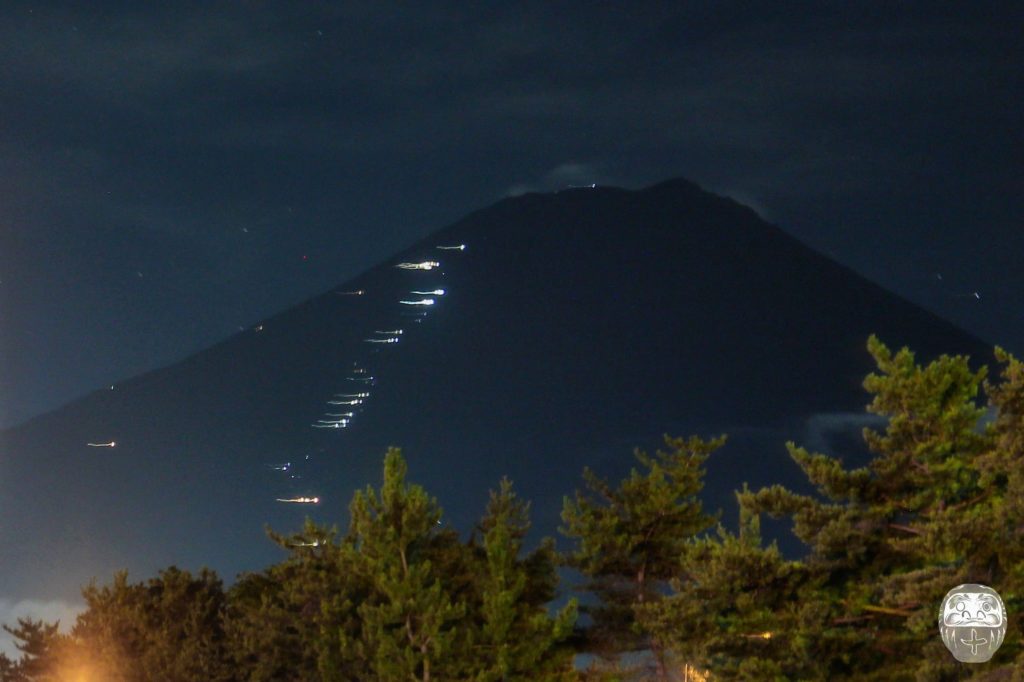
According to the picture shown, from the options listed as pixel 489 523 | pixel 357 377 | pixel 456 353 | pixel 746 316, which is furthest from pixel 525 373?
pixel 489 523

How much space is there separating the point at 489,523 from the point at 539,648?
2600mm

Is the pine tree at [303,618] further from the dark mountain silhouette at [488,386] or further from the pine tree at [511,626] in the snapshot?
the dark mountain silhouette at [488,386]

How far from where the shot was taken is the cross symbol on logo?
32.3 ft

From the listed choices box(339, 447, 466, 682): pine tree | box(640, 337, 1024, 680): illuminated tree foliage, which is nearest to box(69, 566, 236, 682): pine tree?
box(339, 447, 466, 682): pine tree

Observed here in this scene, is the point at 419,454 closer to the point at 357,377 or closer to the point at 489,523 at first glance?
the point at 357,377

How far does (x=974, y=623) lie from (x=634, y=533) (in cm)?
951

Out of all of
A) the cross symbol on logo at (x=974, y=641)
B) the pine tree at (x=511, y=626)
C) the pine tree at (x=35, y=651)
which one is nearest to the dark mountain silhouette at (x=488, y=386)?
the pine tree at (x=35, y=651)

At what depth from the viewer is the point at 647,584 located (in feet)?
62.8

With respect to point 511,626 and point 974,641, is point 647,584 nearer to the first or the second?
point 511,626

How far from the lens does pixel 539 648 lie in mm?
17609

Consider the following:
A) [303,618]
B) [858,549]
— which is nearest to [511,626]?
[303,618]

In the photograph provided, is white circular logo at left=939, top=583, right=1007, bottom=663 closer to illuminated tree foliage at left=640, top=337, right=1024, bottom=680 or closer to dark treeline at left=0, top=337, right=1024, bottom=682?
dark treeline at left=0, top=337, right=1024, bottom=682

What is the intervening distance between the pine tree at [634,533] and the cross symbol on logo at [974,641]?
8.97m

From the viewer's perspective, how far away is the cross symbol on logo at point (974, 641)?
9.84 metres
